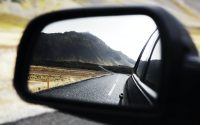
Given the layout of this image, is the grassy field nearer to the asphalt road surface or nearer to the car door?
the asphalt road surface

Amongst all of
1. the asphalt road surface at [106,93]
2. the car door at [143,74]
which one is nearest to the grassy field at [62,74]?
the asphalt road surface at [106,93]

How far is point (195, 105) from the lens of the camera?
1.55m

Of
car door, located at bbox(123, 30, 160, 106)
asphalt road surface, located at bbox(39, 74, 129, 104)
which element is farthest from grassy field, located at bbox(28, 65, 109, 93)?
car door, located at bbox(123, 30, 160, 106)

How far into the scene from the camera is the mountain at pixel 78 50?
281cm

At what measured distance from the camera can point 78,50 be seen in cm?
346

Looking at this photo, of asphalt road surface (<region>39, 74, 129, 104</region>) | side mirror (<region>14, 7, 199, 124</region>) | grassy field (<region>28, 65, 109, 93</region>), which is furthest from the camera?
grassy field (<region>28, 65, 109, 93</region>)

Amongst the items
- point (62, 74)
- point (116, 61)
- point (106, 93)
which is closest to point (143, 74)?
point (116, 61)

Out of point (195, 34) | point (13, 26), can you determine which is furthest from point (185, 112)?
point (195, 34)

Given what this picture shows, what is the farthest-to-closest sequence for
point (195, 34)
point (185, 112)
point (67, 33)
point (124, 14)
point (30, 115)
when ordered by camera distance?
point (195, 34), point (30, 115), point (67, 33), point (124, 14), point (185, 112)

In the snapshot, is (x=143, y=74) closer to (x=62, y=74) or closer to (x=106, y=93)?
(x=106, y=93)

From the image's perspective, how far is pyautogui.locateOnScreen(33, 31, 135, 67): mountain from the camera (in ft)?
9.23

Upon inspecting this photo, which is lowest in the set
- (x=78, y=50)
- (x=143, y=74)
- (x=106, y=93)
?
(x=106, y=93)

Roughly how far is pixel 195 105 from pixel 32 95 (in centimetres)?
100

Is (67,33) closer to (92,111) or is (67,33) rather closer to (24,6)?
(92,111)
